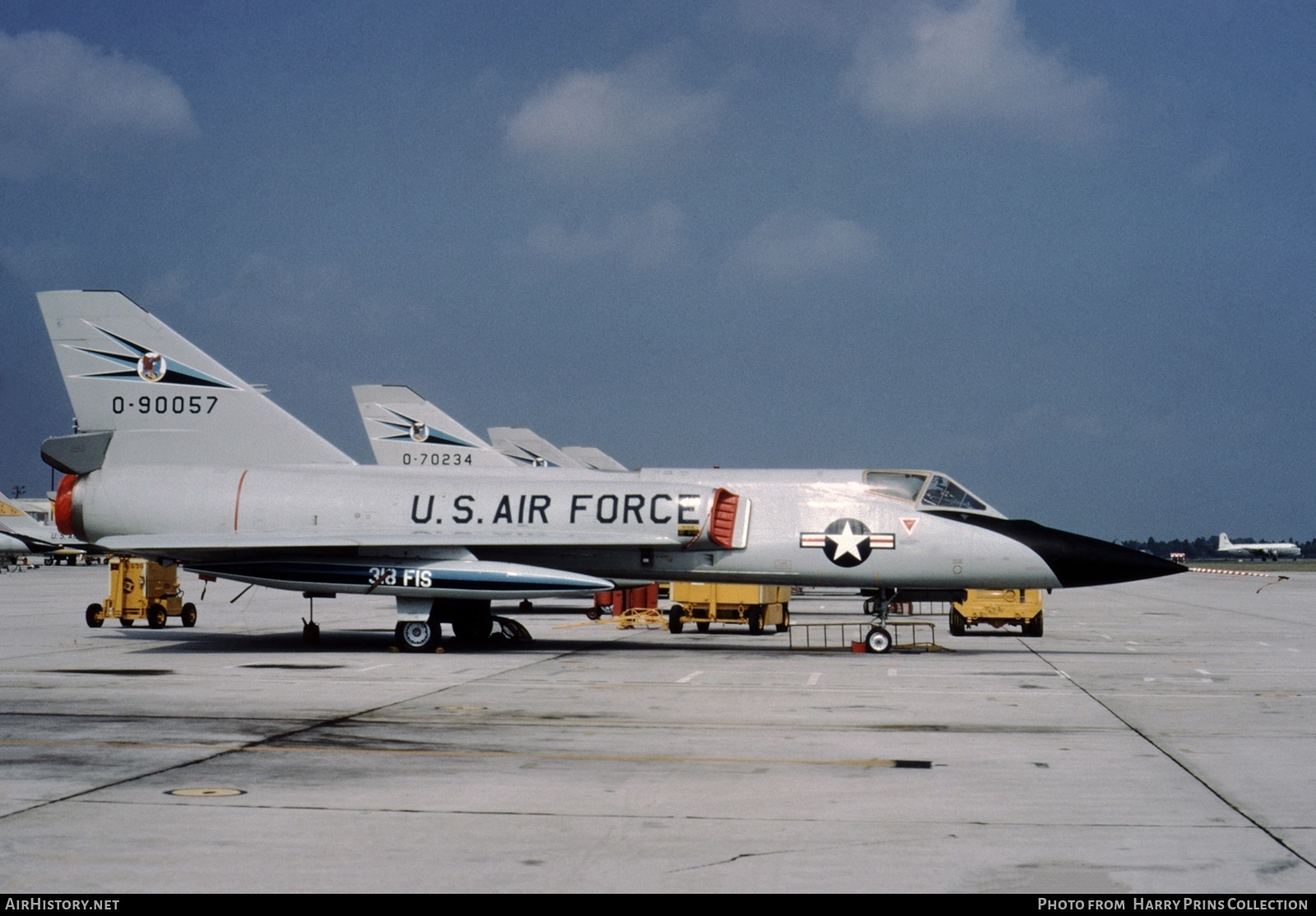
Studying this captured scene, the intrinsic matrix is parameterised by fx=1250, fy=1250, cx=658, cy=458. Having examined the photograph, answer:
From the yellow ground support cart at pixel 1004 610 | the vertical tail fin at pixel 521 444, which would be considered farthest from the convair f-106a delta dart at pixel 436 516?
the vertical tail fin at pixel 521 444

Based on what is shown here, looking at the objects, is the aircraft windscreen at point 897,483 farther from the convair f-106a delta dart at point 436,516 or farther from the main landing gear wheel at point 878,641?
the main landing gear wheel at point 878,641

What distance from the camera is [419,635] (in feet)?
74.6

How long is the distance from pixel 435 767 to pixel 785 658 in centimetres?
1215

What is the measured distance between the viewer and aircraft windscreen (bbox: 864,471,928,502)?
23141 millimetres

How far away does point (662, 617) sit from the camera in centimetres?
3547

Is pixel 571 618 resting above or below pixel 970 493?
below

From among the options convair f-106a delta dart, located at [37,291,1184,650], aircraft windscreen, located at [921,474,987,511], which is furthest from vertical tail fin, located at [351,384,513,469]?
aircraft windscreen, located at [921,474,987,511]

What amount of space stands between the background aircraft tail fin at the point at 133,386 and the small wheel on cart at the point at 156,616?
5.92 m

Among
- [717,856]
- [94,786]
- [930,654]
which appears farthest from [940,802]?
[930,654]

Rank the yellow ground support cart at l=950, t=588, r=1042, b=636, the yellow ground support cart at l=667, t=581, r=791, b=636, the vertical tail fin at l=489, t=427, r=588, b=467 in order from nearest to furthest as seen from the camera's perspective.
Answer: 1. the yellow ground support cart at l=950, t=588, r=1042, b=636
2. the yellow ground support cart at l=667, t=581, r=791, b=636
3. the vertical tail fin at l=489, t=427, r=588, b=467

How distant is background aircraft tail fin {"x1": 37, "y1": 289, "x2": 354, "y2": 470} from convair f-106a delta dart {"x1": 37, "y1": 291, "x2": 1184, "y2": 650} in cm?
3

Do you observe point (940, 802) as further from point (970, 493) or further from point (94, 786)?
point (970, 493)

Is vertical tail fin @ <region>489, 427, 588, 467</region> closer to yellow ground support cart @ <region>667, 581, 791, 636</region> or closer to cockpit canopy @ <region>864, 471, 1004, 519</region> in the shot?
yellow ground support cart @ <region>667, 581, 791, 636</region>

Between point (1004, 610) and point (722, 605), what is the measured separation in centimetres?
657
